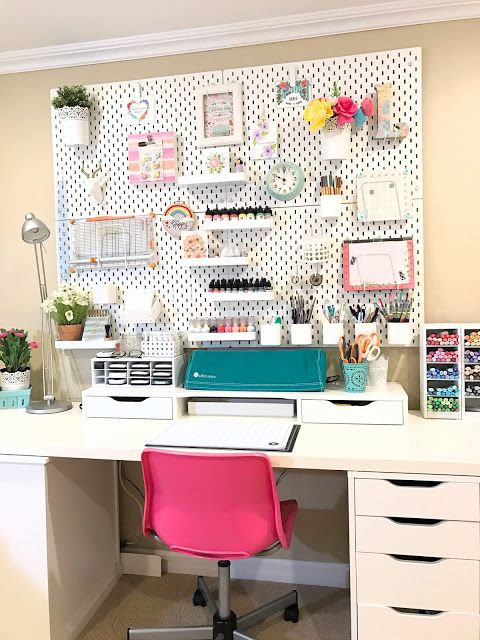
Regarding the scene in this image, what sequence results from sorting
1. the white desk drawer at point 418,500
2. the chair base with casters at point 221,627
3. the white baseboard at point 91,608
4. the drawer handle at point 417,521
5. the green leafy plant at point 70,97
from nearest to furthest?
the white desk drawer at point 418,500 → the drawer handle at point 417,521 → the chair base with casters at point 221,627 → the white baseboard at point 91,608 → the green leafy plant at point 70,97

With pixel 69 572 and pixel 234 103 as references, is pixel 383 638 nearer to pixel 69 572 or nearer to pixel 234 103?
pixel 69 572

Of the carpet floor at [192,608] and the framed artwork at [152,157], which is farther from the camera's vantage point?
the framed artwork at [152,157]

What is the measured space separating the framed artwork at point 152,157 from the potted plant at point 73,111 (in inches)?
8.4

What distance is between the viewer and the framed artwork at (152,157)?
2.40 m

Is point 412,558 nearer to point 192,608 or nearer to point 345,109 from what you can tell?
point 192,608

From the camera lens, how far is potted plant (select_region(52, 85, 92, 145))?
93.8 inches

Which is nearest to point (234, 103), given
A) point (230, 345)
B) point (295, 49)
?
point (295, 49)

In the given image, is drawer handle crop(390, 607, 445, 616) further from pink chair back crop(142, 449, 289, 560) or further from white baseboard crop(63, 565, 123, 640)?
white baseboard crop(63, 565, 123, 640)

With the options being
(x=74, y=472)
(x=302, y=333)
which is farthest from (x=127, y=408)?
(x=302, y=333)

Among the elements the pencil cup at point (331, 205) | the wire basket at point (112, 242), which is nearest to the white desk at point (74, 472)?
the wire basket at point (112, 242)

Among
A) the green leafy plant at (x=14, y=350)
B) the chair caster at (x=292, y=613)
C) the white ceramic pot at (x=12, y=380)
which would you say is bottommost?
the chair caster at (x=292, y=613)

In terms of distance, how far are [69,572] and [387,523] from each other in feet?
3.93

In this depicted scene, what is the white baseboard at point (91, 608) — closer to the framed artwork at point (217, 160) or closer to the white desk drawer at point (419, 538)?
the white desk drawer at point (419, 538)

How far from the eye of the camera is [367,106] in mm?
2152
